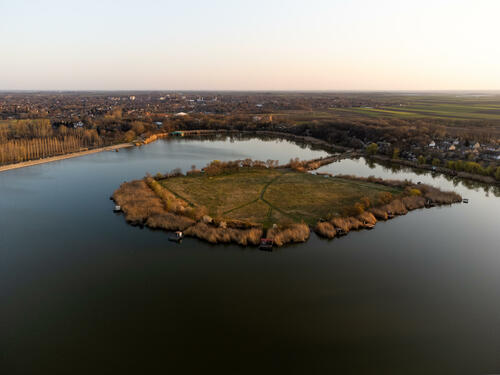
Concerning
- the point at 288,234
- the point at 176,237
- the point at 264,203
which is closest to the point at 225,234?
the point at 176,237

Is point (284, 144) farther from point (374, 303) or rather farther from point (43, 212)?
point (374, 303)

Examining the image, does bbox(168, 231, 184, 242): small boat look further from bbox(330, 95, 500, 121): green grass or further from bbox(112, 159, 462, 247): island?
bbox(330, 95, 500, 121): green grass

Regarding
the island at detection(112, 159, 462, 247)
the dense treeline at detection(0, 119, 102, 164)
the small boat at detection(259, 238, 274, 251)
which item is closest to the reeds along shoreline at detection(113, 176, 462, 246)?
the island at detection(112, 159, 462, 247)

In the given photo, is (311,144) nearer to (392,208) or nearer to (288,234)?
(392,208)

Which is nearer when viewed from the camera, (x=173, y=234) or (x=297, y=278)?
(x=297, y=278)

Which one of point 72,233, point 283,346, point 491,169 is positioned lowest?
point 283,346

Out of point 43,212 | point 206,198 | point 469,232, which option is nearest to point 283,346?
point 206,198
